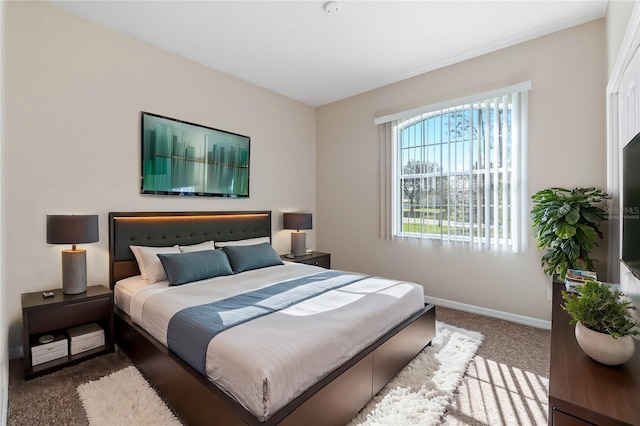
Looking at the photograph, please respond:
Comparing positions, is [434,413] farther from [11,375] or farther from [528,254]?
[11,375]

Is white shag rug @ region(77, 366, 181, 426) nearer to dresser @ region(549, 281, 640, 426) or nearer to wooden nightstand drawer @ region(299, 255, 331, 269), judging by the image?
dresser @ region(549, 281, 640, 426)

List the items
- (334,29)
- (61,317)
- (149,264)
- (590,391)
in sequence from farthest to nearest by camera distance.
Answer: (334,29)
(149,264)
(61,317)
(590,391)

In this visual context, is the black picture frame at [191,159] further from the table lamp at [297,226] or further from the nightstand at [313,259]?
the nightstand at [313,259]

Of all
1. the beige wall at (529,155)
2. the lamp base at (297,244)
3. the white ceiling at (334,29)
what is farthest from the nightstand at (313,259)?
the white ceiling at (334,29)

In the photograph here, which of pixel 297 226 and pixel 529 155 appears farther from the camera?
pixel 297 226

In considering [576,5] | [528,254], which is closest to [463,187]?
[528,254]

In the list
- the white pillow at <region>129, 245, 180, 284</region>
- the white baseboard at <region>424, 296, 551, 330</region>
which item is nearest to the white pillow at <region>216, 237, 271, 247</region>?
the white pillow at <region>129, 245, 180, 284</region>

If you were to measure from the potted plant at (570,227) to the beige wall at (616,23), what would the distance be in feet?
3.53

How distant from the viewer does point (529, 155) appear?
10.1 feet

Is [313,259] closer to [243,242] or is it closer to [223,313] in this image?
[243,242]

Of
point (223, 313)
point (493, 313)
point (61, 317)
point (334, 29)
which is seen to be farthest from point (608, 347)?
point (61, 317)

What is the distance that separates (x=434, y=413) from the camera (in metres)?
1.76

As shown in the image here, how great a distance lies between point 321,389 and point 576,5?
3620mm

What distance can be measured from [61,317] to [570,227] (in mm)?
4111
